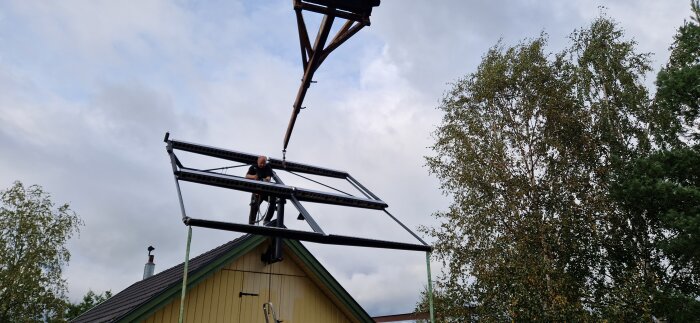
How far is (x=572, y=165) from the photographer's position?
21.1 metres

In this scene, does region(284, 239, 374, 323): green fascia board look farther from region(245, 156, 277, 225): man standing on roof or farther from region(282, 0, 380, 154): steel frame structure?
region(282, 0, 380, 154): steel frame structure

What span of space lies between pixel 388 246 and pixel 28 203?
74.2ft

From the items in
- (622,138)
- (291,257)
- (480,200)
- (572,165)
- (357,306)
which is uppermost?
(622,138)

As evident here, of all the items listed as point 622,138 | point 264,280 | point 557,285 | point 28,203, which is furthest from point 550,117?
point 28,203

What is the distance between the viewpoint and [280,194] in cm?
778

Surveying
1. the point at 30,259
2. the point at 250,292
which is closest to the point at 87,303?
the point at 30,259

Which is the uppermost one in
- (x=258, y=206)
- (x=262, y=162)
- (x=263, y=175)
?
(x=262, y=162)

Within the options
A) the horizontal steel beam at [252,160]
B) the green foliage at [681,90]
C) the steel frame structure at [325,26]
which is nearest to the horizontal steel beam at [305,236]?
the steel frame structure at [325,26]

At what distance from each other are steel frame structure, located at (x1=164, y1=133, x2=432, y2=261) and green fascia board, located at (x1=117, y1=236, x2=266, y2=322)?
0.60 m

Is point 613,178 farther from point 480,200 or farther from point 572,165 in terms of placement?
point 480,200

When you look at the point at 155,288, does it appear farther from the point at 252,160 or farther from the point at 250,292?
the point at 252,160

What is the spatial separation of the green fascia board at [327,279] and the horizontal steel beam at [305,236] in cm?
473

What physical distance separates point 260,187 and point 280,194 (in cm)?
33

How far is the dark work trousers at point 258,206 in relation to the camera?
10281mm
